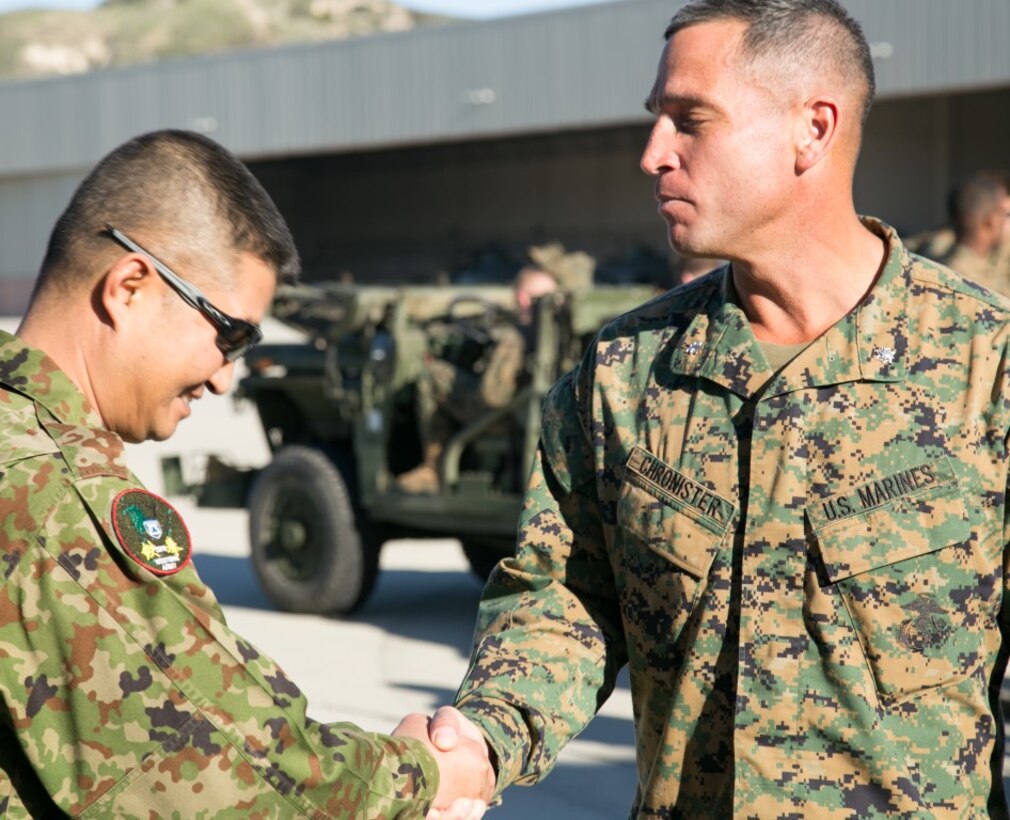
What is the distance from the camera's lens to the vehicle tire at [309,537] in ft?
30.2

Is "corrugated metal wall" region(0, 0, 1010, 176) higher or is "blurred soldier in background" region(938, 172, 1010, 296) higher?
"blurred soldier in background" region(938, 172, 1010, 296)

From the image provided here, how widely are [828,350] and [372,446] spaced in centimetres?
684

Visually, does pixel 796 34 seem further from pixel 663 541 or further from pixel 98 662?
pixel 98 662

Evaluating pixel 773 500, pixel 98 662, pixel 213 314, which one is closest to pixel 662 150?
pixel 773 500

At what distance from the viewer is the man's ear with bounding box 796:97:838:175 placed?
2.57 metres

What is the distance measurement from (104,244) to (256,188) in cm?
27

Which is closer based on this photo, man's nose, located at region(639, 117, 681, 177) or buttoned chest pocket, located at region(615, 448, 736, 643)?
buttoned chest pocket, located at region(615, 448, 736, 643)

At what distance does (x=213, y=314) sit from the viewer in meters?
2.24

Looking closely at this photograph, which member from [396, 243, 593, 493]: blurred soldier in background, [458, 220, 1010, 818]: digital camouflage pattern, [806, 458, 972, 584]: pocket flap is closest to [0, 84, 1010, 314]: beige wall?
[396, 243, 593, 493]: blurred soldier in background

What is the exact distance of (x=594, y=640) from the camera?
2.74 meters

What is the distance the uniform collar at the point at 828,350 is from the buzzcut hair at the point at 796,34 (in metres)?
0.27

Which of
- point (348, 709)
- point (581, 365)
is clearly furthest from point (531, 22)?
point (581, 365)

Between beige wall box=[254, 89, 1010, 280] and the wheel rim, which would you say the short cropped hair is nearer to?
the wheel rim

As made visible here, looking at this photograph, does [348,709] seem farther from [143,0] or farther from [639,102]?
[143,0]
